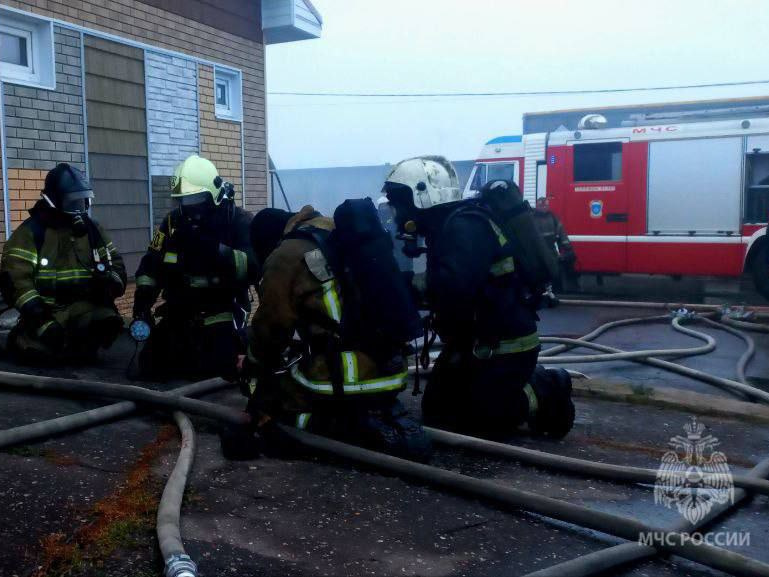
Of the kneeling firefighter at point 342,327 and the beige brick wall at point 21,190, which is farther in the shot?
the beige brick wall at point 21,190

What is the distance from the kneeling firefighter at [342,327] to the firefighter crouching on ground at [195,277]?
1603 mm

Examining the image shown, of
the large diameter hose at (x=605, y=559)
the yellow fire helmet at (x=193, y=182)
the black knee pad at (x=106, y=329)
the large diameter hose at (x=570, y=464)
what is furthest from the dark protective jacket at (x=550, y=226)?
the large diameter hose at (x=605, y=559)

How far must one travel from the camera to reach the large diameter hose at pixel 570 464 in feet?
10.6

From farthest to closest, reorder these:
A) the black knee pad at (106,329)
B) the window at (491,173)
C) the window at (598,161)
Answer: the window at (491,173) → the window at (598,161) → the black knee pad at (106,329)

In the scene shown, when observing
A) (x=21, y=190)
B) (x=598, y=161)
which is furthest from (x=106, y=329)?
(x=598, y=161)

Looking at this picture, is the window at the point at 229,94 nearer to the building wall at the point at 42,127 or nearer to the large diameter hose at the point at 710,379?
the building wall at the point at 42,127

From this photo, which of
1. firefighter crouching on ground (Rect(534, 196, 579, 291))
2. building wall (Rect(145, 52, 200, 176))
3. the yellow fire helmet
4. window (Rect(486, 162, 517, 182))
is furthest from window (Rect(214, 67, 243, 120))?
window (Rect(486, 162, 517, 182))

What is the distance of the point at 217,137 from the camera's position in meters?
9.34

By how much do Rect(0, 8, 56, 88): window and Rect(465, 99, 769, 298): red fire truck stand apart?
26.9 ft

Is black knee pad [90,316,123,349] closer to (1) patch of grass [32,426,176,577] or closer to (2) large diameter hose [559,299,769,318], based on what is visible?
(1) patch of grass [32,426,176,577]

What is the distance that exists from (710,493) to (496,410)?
1135 mm

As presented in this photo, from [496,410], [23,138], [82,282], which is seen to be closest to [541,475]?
[496,410]

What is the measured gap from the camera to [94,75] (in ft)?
25.2

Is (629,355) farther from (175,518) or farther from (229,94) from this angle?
(229,94)
